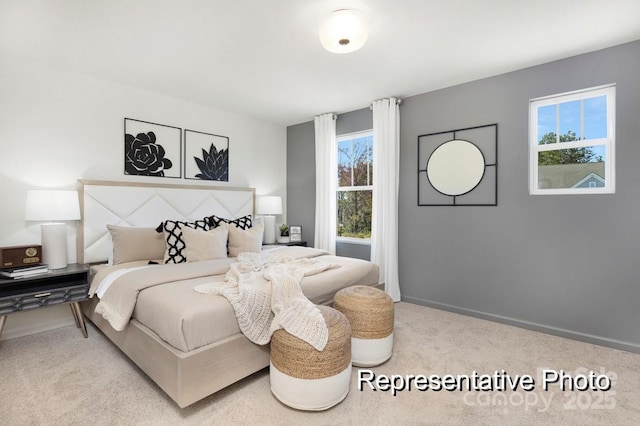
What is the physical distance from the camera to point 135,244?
10.1ft

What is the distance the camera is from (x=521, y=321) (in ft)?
10.2

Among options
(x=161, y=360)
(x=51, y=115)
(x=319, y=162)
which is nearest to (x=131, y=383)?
(x=161, y=360)

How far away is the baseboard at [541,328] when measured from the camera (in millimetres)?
2640

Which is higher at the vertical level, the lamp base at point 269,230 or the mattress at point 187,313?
the lamp base at point 269,230

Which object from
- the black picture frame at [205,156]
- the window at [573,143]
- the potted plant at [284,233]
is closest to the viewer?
the window at [573,143]

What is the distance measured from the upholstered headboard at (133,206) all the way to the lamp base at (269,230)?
1.61ft

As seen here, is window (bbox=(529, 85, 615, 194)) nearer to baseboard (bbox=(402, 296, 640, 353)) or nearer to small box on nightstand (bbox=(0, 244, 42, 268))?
baseboard (bbox=(402, 296, 640, 353))

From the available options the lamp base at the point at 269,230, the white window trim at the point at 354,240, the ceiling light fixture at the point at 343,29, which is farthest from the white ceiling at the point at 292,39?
the white window trim at the point at 354,240

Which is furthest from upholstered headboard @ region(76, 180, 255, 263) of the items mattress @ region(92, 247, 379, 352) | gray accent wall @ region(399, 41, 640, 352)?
gray accent wall @ region(399, 41, 640, 352)

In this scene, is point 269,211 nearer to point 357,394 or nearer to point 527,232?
point 357,394

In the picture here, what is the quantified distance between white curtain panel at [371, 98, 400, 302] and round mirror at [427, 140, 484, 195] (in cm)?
44

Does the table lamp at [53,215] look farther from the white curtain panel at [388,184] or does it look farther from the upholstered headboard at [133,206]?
the white curtain panel at [388,184]

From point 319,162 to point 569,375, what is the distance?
11.2 ft

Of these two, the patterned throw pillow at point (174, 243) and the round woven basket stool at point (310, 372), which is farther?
the patterned throw pillow at point (174, 243)
